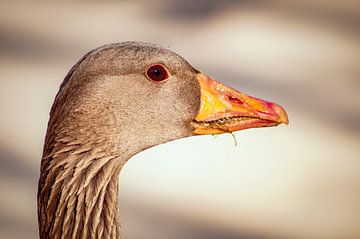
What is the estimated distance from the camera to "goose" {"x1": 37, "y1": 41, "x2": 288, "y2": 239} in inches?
74.0

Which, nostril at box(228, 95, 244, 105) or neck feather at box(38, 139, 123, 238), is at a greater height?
nostril at box(228, 95, 244, 105)

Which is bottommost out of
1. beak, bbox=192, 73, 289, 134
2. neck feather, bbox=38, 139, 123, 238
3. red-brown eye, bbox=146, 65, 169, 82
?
neck feather, bbox=38, 139, 123, 238

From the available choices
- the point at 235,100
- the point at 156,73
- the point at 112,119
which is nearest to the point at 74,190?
the point at 112,119

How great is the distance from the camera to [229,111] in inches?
76.7

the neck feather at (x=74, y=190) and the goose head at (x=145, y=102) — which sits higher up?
the goose head at (x=145, y=102)

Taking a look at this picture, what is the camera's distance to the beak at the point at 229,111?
76.5 inches

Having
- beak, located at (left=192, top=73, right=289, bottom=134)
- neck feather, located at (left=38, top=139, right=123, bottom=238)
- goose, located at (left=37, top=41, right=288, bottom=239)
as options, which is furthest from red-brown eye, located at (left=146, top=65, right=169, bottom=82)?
neck feather, located at (left=38, top=139, right=123, bottom=238)

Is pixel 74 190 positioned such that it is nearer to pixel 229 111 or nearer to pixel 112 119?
pixel 112 119

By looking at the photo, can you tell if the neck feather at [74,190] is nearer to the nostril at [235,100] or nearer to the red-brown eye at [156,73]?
the red-brown eye at [156,73]

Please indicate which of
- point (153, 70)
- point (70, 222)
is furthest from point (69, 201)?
point (153, 70)

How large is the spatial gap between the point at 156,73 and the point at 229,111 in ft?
0.71

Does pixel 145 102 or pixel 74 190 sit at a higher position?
pixel 145 102

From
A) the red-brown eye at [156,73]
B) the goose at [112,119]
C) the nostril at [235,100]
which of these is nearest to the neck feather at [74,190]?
the goose at [112,119]

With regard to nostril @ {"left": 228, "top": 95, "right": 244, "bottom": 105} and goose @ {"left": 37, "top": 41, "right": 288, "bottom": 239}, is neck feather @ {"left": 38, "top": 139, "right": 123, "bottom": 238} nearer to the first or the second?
goose @ {"left": 37, "top": 41, "right": 288, "bottom": 239}
